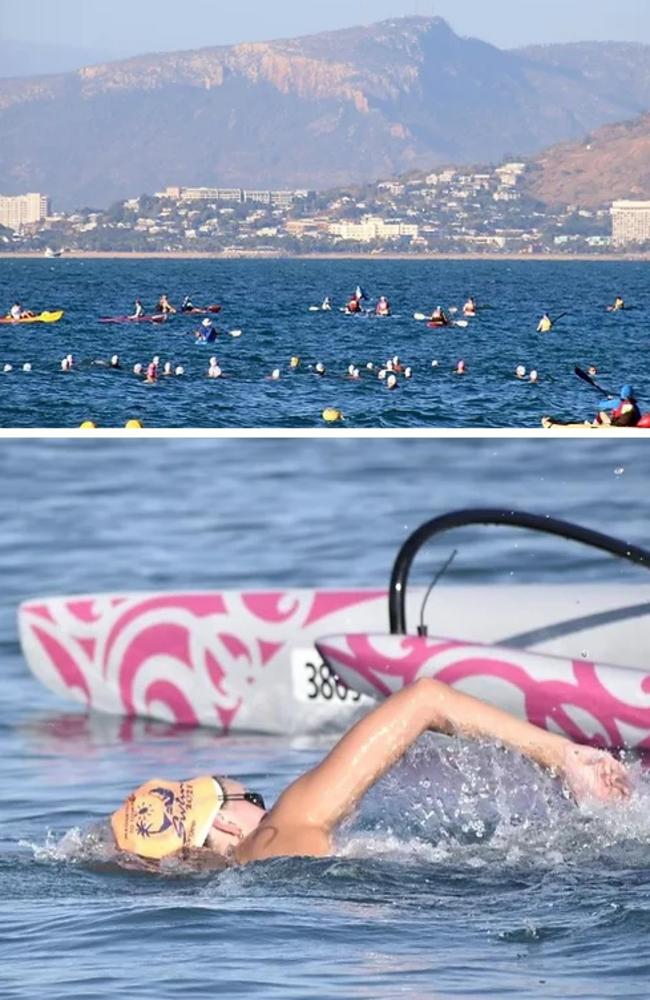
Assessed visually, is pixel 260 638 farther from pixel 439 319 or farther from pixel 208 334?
pixel 439 319

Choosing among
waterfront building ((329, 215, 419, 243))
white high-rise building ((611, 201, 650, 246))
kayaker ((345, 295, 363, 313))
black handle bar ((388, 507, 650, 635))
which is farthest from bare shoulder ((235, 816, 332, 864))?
waterfront building ((329, 215, 419, 243))

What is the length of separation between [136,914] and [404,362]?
3165 centimetres

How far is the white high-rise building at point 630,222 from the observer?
174 feet

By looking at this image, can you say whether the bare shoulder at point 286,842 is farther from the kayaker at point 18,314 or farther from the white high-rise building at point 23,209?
the white high-rise building at point 23,209

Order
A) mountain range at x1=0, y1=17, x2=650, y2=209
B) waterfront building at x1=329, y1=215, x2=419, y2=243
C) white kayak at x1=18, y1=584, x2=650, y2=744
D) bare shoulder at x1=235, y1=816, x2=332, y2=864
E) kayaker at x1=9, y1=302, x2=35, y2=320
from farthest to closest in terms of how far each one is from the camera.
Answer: waterfront building at x1=329, y1=215, x2=419, y2=243
kayaker at x1=9, y1=302, x2=35, y2=320
mountain range at x1=0, y1=17, x2=650, y2=209
white kayak at x1=18, y1=584, x2=650, y2=744
bare shoulder at x1=235, y1=816, x2=332, y2=864

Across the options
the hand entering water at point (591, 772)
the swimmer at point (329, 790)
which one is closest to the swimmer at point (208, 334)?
the swimmer at point (329, 790)

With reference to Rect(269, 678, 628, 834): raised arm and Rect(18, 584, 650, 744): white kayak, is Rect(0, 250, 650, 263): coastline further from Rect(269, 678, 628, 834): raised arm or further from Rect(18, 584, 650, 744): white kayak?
Rect(269, 678, 628, 834): raised arm

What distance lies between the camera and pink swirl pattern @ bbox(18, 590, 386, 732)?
7500 millimetres

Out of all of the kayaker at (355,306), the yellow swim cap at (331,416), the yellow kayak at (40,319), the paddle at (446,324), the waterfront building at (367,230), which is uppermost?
the waterfront building at (367,230)

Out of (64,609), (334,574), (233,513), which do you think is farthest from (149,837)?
(233,513)

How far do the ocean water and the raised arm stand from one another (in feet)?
1.10

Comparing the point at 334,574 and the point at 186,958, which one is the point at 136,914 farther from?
the point at 334,574

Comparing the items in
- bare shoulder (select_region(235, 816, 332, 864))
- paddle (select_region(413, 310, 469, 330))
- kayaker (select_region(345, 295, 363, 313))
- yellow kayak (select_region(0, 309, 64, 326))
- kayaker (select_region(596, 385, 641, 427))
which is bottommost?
yellow kayak (select_region(0, 309, 64, 326))

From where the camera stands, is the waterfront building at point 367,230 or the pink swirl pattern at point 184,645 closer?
the pink swirl pattern at point 184,645
